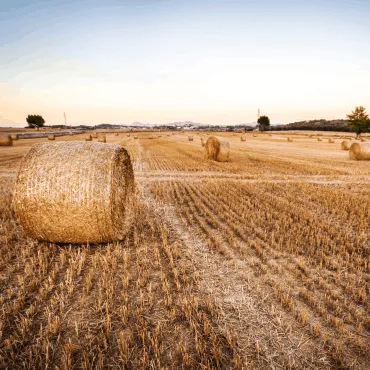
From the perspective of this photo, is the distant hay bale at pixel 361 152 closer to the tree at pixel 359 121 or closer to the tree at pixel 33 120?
the tree at pixel 359 121

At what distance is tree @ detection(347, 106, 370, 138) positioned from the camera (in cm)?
6216

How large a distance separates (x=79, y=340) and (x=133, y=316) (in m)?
0.67

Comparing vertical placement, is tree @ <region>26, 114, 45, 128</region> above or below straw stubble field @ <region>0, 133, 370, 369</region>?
above

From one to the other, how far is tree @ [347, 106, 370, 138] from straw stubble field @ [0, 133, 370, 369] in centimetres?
6764

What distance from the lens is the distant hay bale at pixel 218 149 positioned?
18297 mm

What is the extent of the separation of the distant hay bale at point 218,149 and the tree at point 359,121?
5675cm

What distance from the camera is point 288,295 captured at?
3746 mm

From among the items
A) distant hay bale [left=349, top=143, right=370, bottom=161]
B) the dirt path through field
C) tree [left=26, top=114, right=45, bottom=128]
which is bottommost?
the dirt path through field

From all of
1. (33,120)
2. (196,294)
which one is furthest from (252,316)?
(33,120)

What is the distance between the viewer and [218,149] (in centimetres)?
1838

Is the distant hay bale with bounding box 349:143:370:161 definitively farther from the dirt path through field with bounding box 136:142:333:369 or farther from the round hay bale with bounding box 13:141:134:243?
the round hay bale with bounding box 13:141:134:243

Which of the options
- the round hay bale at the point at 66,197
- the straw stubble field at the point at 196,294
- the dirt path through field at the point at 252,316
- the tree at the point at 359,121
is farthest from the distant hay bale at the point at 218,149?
the tree at the point at 359,121

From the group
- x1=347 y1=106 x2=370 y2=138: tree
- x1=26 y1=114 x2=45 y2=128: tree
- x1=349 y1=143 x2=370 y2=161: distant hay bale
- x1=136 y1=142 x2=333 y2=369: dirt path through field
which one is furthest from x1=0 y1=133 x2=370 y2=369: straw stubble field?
x1=26 y1=114 x2=45 y2=128: tree

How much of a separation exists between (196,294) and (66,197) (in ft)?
9.81
